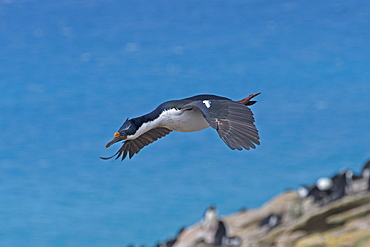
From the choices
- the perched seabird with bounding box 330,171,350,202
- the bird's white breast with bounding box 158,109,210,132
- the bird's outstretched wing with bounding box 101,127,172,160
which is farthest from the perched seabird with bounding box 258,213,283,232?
the bird's white breast with bounding box 158,109,210,132

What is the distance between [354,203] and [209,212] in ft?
31.6

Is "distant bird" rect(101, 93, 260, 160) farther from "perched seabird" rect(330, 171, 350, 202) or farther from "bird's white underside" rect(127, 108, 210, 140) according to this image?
"perched seabird" rect(330, 171, 350, 202)

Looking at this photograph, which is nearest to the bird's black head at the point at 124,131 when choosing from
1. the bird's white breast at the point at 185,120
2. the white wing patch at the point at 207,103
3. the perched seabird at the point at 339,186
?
the bird's white breast at the point at 185,120

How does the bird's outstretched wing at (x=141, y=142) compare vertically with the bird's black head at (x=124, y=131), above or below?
above

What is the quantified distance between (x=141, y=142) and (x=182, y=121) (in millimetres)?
1051

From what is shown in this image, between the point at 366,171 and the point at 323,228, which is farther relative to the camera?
the point at 366,171

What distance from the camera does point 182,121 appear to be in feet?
22.4

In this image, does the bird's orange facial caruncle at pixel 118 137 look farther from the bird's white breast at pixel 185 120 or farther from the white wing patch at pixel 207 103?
the white wing patch at pixel 207 103

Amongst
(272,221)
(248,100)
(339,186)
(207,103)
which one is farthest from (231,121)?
(339,186)

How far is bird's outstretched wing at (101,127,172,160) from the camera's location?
7.66 metres

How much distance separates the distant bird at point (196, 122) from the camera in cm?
599

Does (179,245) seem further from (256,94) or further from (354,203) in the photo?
(256,94)

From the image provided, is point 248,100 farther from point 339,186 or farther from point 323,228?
point 339,186

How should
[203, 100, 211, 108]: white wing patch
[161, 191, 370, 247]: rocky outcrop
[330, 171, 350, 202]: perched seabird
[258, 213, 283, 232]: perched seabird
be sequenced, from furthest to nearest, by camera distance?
[330, 171, 350, 202]: perched seabird < [258, 213, 283, 232]: perched seabird < [161, 191, 370, 247]: rocky outcrop < [203, 100, 211, 108]: white wing patch
